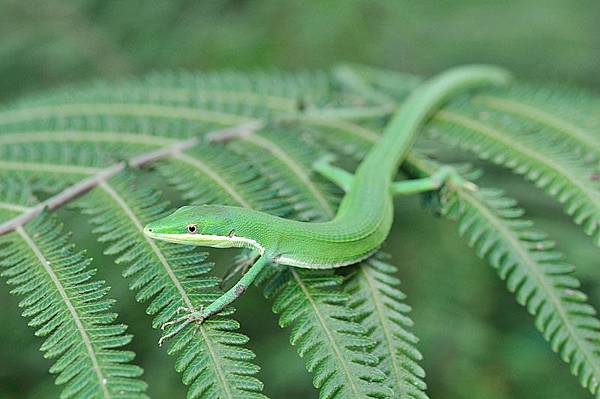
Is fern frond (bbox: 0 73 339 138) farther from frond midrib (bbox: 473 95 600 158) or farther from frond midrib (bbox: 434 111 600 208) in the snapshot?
frond midrib (bbox: 473 95 600 158)

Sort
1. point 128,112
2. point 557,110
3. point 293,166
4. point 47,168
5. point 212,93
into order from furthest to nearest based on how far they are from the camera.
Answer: point 212,93, point 128,112, point 557,110, point 293,166, point 47,168

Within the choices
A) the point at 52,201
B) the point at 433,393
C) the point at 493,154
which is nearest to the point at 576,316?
the point at 493,154

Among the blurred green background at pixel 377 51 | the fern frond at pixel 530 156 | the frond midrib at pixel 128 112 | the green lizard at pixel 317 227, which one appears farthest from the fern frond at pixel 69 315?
the fern frond at pixel 530 156

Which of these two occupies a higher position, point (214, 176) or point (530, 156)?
point (214, 176)

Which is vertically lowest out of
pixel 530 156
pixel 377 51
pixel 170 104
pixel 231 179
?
pixel 530 156

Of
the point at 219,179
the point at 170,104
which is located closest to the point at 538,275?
the point at 219,179

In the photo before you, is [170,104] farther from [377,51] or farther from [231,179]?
[377,51]

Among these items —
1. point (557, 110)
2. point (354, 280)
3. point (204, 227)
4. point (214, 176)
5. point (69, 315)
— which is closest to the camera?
point (69, 315)

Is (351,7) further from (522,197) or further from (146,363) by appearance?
(146,363)
